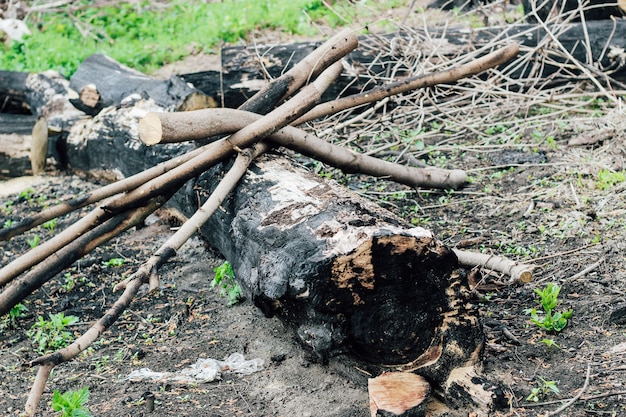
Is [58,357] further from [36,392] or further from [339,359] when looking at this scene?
[339,359]

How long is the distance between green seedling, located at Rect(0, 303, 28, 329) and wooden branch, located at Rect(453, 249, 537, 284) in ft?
8.36

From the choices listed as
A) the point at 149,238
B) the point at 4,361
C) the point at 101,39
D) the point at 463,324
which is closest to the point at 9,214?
the point at 149,238

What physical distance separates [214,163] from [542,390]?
7.09 feet

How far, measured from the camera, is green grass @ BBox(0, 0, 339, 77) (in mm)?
9117

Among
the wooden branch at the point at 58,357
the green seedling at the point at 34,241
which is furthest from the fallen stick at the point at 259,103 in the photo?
the wooden branch at the point at 58,357

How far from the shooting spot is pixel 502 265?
358 centimetres

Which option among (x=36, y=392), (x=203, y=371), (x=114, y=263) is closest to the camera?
(x=36, y=392)

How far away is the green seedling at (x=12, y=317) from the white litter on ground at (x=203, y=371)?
3.36 feet

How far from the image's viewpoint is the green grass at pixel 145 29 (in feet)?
29.9

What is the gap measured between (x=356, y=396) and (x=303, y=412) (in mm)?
246

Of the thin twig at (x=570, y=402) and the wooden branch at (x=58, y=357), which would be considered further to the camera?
the thin twig at (x=570, y=402)

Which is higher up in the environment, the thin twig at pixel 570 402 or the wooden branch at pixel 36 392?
the wooden branch at pixel 36 392

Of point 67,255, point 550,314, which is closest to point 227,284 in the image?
point 67,255

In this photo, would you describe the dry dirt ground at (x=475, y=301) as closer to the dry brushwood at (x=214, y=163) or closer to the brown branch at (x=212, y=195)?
the dry brushwood at (x=214, y=163)
